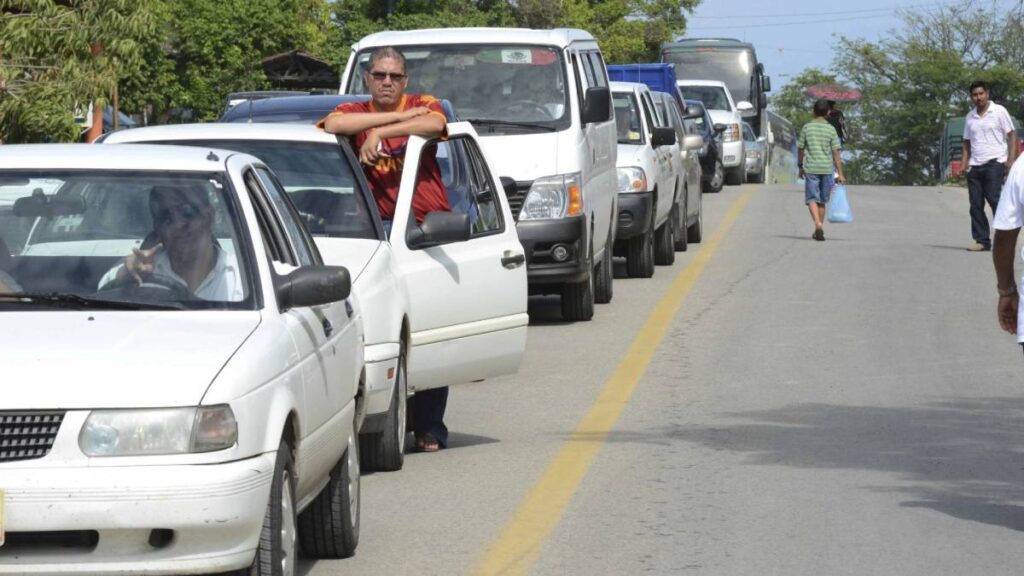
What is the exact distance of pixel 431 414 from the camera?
31.1ft

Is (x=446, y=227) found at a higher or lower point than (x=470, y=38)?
lower

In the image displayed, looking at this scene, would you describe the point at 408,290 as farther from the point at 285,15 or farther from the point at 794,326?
the point at 285,15

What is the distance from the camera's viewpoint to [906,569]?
6844 millimetres

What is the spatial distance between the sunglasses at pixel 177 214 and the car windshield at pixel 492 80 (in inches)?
330

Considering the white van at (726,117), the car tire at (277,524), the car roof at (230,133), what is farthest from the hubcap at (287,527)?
the white van at (726,117)

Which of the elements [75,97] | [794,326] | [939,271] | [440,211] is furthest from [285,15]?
[440,211]

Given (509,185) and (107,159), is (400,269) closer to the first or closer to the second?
(107,159)

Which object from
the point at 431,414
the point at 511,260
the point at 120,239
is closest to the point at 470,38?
the point at 511,260

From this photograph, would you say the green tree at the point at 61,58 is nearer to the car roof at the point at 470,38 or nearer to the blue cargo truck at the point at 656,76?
the car roof at the point at 470,38

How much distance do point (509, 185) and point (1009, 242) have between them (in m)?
6.90

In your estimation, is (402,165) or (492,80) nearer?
(402,165)

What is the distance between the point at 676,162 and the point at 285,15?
35.6 meters

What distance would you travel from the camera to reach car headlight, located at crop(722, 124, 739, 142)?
127 ft

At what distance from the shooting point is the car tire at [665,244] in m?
20.3
